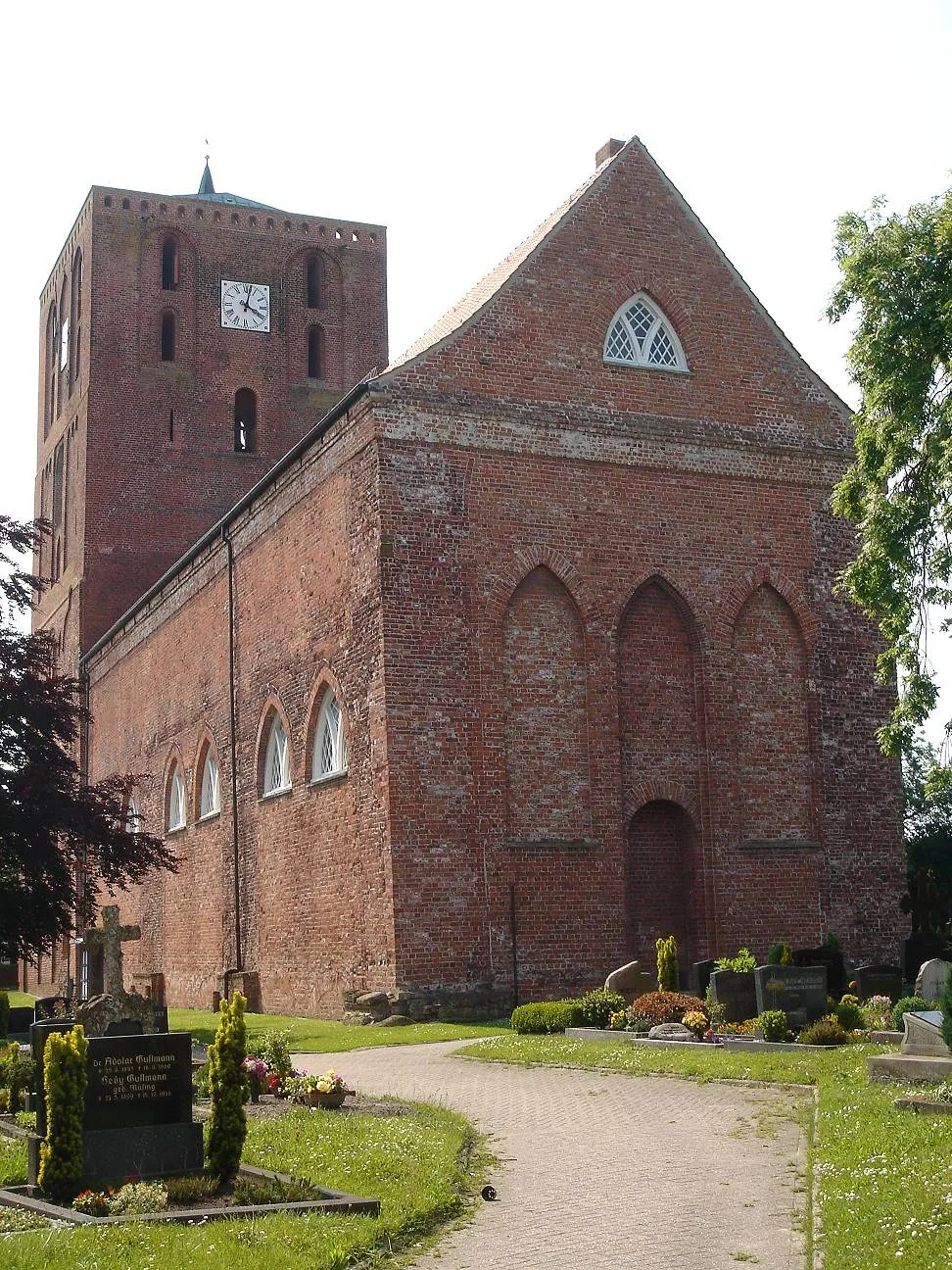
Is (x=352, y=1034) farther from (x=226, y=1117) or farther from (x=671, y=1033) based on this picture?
(x=226, y=1117)

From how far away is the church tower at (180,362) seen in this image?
4500 cm

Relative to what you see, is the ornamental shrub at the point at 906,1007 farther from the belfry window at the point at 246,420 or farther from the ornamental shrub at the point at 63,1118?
the belfry window at the point at 246,420

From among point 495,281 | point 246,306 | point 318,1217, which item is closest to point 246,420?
point 246,306

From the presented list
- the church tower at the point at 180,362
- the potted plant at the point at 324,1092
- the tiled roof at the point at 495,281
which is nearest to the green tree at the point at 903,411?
the tiled roof at the point at 495,281

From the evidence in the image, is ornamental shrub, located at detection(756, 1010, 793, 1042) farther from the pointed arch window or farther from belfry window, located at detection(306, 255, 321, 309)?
belfry window, located at detection(306, 255, 321, 309)

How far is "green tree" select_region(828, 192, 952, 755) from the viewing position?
20.0 metres

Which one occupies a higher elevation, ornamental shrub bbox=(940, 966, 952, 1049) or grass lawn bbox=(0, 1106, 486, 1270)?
ornamental shrub bbox=(940, 966, 952, 1049)

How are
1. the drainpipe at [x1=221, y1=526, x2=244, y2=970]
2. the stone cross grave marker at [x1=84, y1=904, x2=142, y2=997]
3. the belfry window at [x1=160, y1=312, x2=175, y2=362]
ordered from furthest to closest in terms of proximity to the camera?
1. the belfry window at [x1=160, y1=312, x2=175, y2=362]
2. the drainpipe at [x1=221, y1=526, x2=244, y2=970]
3. the stone cross grave marker at [x1=84, y1=904, x2=142, y2=997]

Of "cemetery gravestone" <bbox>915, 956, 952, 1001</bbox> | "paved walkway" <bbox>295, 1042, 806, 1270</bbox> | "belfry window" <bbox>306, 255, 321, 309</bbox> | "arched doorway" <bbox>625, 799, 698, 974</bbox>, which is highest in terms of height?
"belfry window" <bbox>306, 255, 321, 309</bbox>

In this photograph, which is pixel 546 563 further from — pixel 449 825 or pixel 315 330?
pixel 315 330

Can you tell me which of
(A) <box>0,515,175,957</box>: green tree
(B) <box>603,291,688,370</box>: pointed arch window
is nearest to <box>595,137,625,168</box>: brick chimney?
(B) <box>603,291,688,370</box>: pointed arch window

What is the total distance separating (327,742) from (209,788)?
27.3ft

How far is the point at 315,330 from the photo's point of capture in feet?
161

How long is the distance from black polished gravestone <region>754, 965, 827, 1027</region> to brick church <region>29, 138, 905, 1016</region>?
18.2 feet
